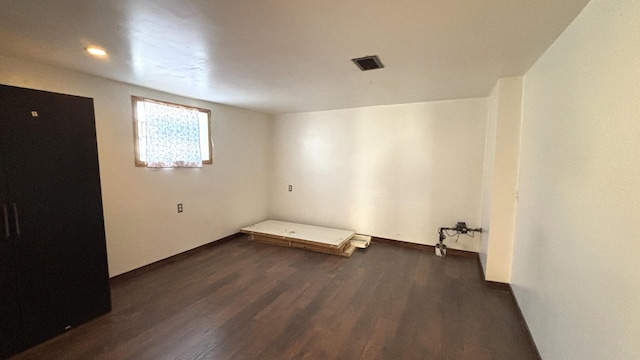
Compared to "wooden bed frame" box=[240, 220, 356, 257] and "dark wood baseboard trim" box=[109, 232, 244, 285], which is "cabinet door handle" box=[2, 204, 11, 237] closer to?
"dark wood baseboard trim" box=[109, 232, 244, 285]

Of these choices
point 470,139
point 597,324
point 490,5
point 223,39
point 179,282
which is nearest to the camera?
point 597,324

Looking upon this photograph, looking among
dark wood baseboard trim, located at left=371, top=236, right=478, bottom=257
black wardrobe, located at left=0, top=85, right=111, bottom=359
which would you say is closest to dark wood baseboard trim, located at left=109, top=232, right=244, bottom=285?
black wardrobe, located at left=0, top=85, right=111, bottom=359

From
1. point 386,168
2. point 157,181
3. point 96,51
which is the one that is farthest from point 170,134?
point 386,168

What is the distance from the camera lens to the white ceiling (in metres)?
1.37

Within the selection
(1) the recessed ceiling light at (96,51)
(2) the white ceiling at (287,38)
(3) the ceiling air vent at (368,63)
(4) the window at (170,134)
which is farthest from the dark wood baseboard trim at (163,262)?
(3) the ceiling air vent at (368,63)

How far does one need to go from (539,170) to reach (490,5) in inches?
51.4

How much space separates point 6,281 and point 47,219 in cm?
45

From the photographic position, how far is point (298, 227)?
181 inches

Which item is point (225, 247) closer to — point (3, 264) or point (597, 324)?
point (3, 264)

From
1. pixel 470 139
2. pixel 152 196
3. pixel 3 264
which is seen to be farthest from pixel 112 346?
pixel 470 139

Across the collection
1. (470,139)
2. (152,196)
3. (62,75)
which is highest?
(62,75)

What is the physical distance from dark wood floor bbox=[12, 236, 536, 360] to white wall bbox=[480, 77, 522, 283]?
325 millimetres

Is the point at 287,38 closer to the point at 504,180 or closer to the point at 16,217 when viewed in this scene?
the point at 16,217

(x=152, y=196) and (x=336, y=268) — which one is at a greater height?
(x=152, y=196)
